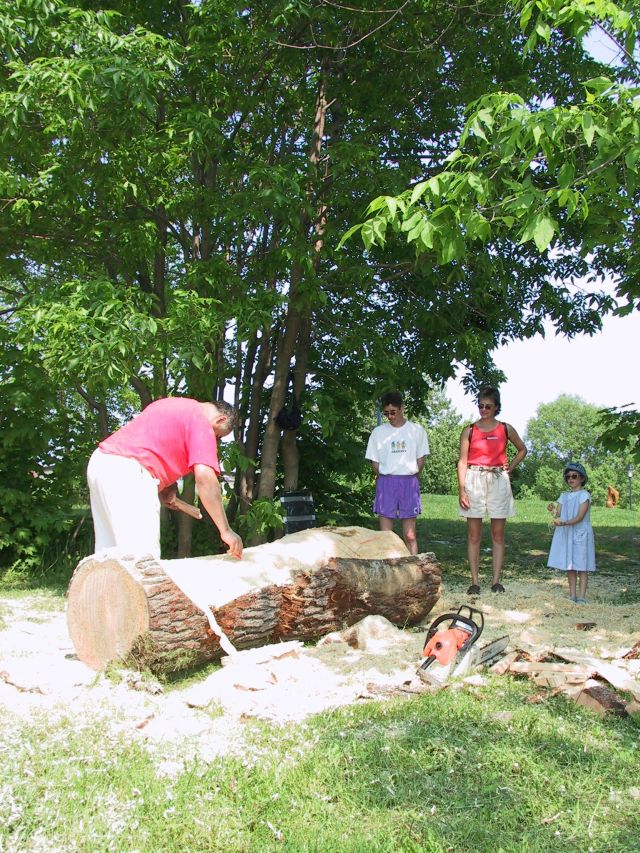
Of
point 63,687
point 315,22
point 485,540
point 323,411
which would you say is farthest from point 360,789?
point 485,540

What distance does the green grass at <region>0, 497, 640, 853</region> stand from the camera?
239cm

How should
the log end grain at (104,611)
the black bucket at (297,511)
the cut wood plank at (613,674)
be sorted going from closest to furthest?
the cut wood plank at (613,674), the log end grain at (104,611), the black bucket at (297,511)

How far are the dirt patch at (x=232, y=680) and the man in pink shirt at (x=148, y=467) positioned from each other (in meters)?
0.73

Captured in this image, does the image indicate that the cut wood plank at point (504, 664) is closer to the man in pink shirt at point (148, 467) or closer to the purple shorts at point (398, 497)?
the man in pink shirt at point (148, 467)

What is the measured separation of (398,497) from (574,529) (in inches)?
58.1

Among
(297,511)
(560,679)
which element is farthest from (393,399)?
(560,679)

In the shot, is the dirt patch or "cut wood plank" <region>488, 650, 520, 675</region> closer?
the dirt patch

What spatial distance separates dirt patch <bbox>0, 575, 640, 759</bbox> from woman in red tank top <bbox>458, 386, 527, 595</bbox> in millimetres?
1030

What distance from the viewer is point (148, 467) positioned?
445 centimetres

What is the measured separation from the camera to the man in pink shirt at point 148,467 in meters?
4.35

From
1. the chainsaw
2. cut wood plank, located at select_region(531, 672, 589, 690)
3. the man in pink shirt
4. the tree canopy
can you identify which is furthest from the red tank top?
cut wood plank, located at select_region(531, 672, 589, 690)

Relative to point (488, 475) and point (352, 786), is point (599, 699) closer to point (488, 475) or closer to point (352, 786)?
point (352, 786)

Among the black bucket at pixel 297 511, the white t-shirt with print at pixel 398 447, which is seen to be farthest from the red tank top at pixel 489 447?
the black bucket at pixel 297 511

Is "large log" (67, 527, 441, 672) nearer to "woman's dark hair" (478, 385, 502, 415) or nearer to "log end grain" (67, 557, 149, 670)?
"log end grain" (67, 557, 149, 670)
